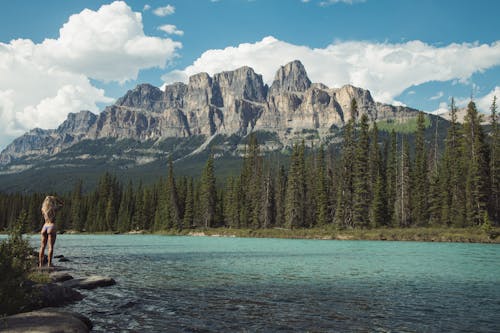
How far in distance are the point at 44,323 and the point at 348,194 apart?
264 feet

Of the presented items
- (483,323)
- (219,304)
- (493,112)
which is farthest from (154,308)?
(493,112)

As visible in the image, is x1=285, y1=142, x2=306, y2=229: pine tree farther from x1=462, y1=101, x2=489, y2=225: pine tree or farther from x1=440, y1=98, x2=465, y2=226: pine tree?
x1=462, y1=101, x2=489, y2=225: pine tree

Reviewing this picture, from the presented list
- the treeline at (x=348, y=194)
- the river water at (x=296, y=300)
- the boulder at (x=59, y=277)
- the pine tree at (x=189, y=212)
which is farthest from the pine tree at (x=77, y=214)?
the boulder at (x=59, y=277)

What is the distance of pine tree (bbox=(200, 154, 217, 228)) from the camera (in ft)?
372

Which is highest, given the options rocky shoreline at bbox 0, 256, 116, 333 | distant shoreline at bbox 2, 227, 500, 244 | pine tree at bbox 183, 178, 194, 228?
pine tree at bbox 183, 178, 194, 228

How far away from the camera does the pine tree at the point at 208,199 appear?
113m

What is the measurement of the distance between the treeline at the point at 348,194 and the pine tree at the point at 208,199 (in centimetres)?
29

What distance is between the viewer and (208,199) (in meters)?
114

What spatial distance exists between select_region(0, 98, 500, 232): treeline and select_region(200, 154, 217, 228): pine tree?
0.95 ft

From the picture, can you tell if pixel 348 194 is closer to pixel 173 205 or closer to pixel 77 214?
pixel 173 205

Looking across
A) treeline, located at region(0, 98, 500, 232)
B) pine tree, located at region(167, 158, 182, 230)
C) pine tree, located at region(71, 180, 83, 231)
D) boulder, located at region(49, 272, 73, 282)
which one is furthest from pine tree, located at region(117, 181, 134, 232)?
boulder, located at region(49, 272, 73, 282)

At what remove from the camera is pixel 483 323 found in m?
13.3

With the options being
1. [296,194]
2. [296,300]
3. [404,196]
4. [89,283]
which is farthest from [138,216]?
[296,300]

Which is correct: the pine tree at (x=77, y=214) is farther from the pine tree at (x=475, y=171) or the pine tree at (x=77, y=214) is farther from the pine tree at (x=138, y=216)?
the pine tree at (x=475, y=171)
